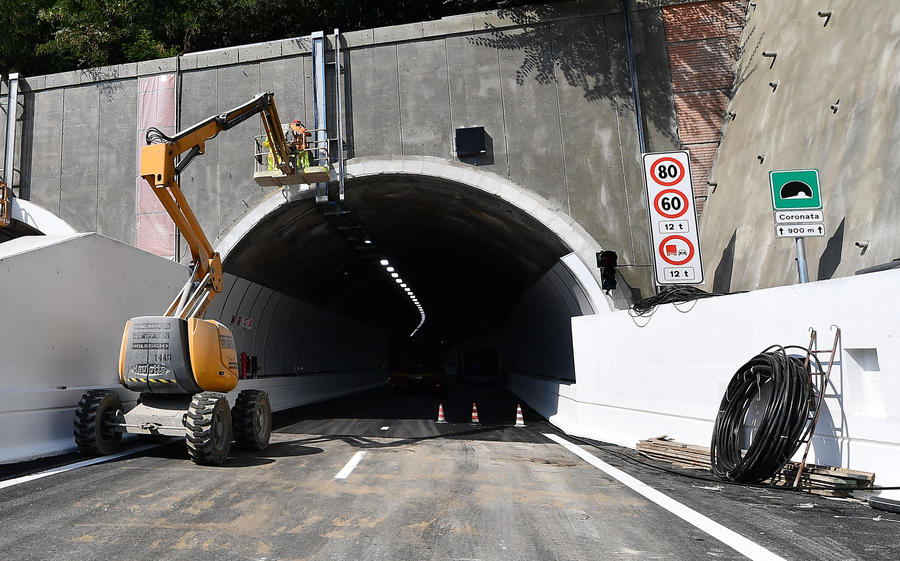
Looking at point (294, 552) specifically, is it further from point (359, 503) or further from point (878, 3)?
point (878, 3)

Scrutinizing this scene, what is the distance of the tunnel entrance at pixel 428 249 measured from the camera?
54.5 ft

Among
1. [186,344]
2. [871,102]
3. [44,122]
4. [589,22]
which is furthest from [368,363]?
[871,102]

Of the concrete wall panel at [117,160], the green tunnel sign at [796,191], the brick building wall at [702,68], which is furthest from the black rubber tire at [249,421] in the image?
the brick building wall at [702,68]

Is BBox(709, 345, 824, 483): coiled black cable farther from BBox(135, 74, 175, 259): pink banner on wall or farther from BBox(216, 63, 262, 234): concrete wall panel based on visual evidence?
BBox(135, 74, 175, 259): pink banner on wall

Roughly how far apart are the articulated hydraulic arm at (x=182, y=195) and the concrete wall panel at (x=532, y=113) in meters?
7.17

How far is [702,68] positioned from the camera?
54.2ft

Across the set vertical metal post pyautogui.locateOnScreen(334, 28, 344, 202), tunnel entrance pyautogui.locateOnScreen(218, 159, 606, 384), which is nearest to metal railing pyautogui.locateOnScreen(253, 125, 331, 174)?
vertical metal post pyautogui.locateOnScreen(334, 28, 344, 202)

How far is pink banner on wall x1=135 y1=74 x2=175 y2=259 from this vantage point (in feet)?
58.2

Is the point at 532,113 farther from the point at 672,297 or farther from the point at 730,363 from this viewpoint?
the point at 730,363

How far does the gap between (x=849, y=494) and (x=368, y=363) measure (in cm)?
3940

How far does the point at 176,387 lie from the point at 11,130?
15.3m

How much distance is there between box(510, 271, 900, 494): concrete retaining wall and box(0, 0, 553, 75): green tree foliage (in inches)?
621

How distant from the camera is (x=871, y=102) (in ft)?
30.6

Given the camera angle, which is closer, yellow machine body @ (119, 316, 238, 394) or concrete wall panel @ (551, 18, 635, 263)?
yellow machine body @ (119, 316, 238, 394)
